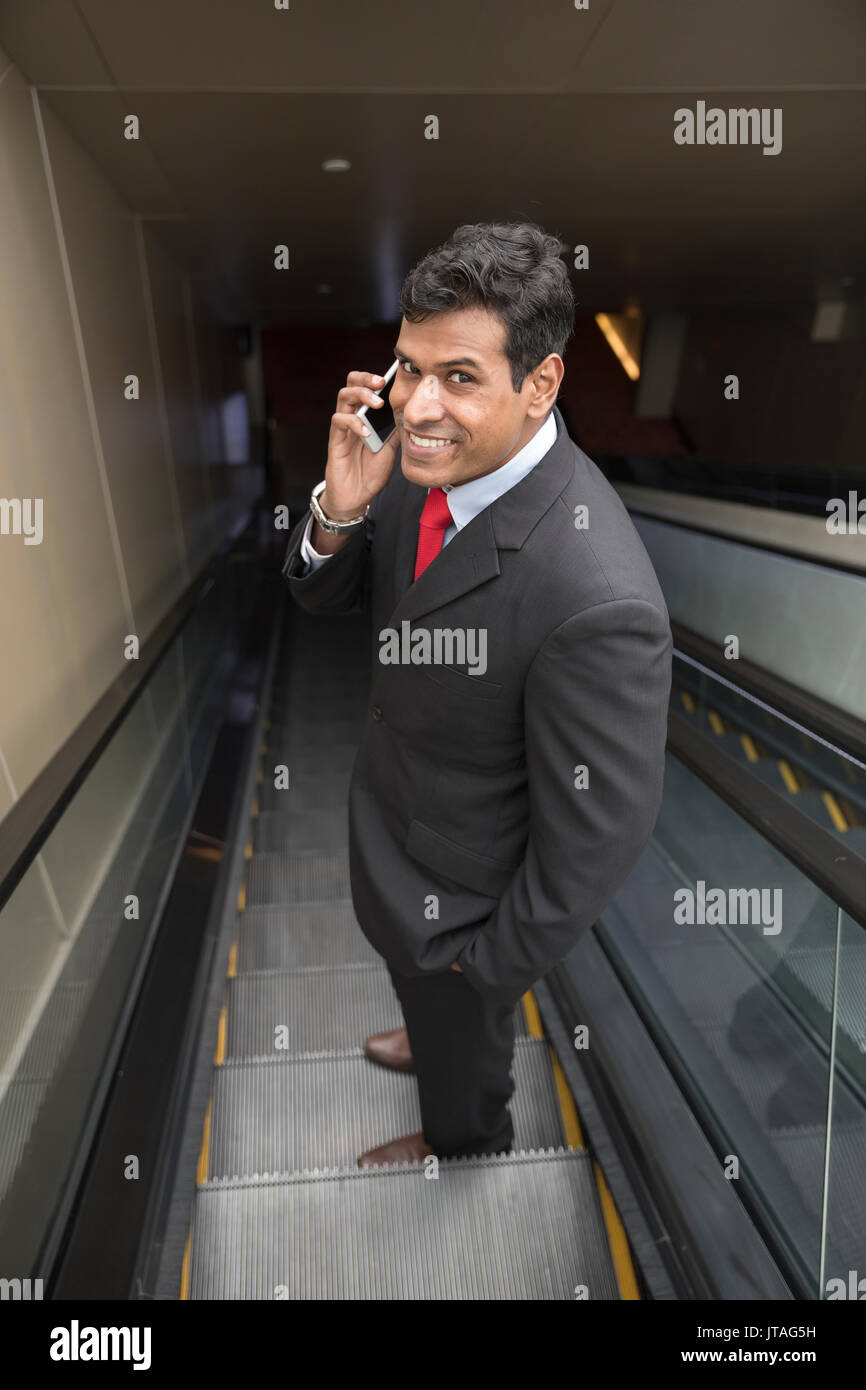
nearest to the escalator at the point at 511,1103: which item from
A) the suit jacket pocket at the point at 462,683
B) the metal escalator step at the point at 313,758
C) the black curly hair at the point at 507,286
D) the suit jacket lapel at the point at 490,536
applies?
the suit jacket pocket at the point at 462,683

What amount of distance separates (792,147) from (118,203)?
3183 mm

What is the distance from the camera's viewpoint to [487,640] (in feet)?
5.00

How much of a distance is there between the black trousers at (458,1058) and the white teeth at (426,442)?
1.17 m

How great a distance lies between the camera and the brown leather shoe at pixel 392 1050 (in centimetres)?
267

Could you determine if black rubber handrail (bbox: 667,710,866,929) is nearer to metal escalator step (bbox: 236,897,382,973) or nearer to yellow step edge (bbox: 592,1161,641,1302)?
yellow step edge (bbox: 592,1161,641,1302)

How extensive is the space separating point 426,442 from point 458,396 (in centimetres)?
9

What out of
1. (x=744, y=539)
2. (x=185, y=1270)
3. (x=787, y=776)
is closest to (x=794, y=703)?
(x=787, y=776)

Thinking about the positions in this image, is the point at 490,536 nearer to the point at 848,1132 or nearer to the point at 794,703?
the point at 848,1132

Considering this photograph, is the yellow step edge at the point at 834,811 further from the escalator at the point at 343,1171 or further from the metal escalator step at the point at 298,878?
the metal escalator step at the point at 298,878

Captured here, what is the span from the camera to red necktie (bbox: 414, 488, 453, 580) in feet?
5.38

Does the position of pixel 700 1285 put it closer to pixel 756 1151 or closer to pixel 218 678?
pixel 756 1151

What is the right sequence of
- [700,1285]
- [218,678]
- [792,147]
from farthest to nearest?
[218,678] < [792,147] < [700,1285]
